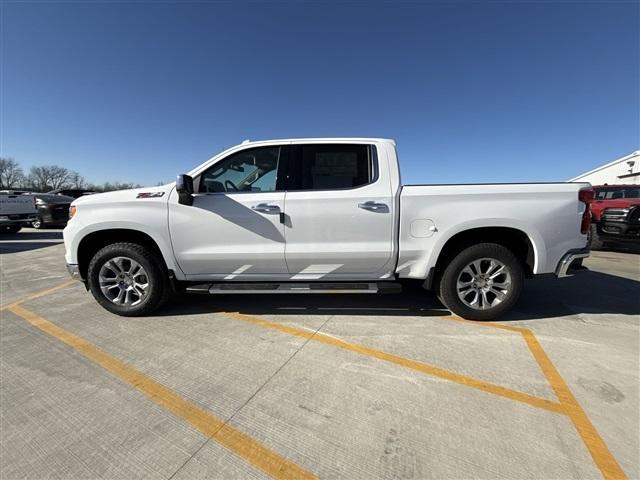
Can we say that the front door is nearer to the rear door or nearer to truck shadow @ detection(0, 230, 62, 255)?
the rear door

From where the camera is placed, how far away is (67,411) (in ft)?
6.68

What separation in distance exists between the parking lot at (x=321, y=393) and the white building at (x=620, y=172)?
94.0 ft

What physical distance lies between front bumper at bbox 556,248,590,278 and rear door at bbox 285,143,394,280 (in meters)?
1.75

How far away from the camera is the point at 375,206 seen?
3.18 meters

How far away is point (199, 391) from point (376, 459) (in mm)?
1343

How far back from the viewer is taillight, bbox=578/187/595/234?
10.00ft

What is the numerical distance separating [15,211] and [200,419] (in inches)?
537

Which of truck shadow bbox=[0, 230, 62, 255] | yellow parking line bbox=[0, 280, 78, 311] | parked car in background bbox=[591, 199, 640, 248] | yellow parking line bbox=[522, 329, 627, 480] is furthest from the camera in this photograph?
truck shadow bbox=[0, 230, 62, 255]

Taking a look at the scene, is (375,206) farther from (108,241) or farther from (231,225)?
(108,241)

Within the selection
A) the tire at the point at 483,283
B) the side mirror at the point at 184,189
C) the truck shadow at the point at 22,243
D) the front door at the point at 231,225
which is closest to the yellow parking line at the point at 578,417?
the tire at the point at 483,283

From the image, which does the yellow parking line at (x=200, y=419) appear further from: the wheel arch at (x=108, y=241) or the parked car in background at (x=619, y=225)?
the parked car in background at (x=619, y=225)

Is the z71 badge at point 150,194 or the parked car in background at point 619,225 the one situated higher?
the z71 badge at point 150,194

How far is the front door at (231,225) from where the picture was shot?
327 centimetres

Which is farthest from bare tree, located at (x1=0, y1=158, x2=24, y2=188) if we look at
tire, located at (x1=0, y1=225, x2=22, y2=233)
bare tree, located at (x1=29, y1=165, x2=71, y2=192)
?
tire, located at (x1=0, y1=225, x2=22, y2=233)
